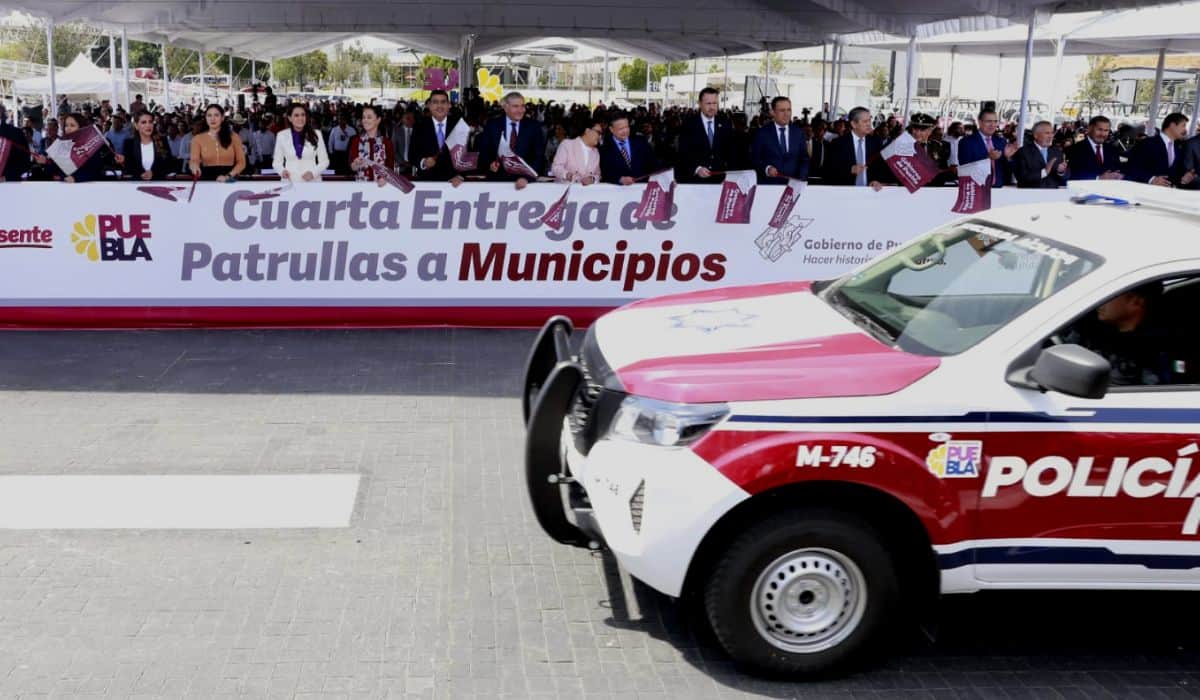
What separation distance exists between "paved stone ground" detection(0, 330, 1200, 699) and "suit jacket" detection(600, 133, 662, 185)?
14.1 ft

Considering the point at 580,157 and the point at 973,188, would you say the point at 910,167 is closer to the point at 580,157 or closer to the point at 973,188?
the point at 973,188

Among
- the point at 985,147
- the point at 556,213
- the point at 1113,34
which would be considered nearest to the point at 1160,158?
the point at 985,147

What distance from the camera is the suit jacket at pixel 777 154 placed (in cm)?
1136

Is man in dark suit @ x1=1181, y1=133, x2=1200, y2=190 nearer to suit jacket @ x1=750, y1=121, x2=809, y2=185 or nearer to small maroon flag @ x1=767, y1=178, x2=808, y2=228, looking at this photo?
suit jacket @ x1=750, y1=121, x2=809, y2=185

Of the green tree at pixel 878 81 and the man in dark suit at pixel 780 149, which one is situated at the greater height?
the green tree at pixel 878 81

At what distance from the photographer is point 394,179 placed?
33.1 ft

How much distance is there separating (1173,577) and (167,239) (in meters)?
8.39

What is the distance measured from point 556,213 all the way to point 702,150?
2296mm

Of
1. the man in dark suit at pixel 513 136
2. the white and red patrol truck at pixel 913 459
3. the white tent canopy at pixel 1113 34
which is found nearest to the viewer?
the white and red patrol truck at pixel 913 459

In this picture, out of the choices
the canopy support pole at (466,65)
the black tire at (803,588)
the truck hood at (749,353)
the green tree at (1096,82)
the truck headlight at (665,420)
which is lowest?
the black tire at (803,588)

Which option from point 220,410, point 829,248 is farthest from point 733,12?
point 220,410

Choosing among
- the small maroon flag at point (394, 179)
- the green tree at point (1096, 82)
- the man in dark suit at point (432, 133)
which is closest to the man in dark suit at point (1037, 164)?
the man in dark suit at point (432, 133)

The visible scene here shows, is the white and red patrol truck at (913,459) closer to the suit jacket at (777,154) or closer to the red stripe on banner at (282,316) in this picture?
the red stripe on banner at (282,316)

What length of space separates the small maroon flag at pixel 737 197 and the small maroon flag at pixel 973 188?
1974 millimetres
